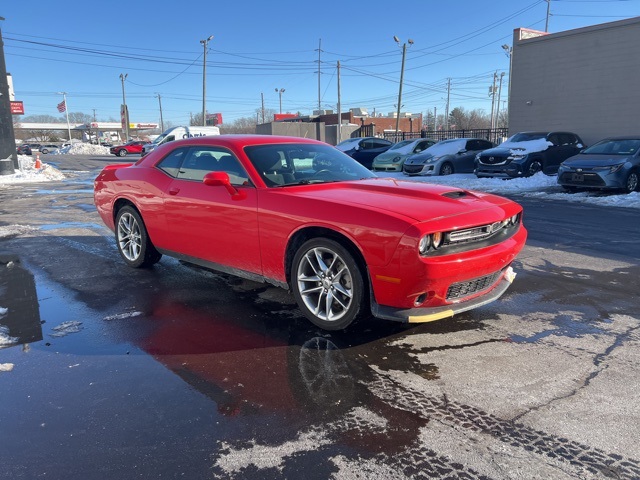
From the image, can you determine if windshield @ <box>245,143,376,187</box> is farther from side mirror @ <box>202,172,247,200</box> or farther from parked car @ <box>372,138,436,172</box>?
parked car @ <box>372,138,436,172</box>

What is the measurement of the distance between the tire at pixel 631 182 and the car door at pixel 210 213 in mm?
11181

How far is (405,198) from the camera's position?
153 inches

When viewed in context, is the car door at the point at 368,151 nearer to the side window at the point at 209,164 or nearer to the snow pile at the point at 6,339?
the side window at the point at 209,164

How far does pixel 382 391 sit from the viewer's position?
3.09 metres

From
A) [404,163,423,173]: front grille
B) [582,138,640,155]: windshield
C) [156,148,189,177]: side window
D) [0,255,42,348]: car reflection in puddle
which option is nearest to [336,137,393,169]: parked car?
[404,163,423,173]: front grille

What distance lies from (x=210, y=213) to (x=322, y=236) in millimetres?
1344

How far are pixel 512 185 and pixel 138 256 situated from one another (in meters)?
12.2

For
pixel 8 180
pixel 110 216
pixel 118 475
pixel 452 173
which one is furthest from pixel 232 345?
pixel 8 180

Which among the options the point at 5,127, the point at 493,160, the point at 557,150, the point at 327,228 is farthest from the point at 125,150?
the point at 327,228

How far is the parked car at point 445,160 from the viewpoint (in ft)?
60.1

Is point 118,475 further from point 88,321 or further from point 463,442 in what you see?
point 88,321

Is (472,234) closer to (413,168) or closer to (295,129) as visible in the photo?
(413,168)

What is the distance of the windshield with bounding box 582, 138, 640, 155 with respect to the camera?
12.7m

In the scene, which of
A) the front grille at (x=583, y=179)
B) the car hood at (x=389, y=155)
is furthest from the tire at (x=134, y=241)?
the car hood at (x=389, y=155)
